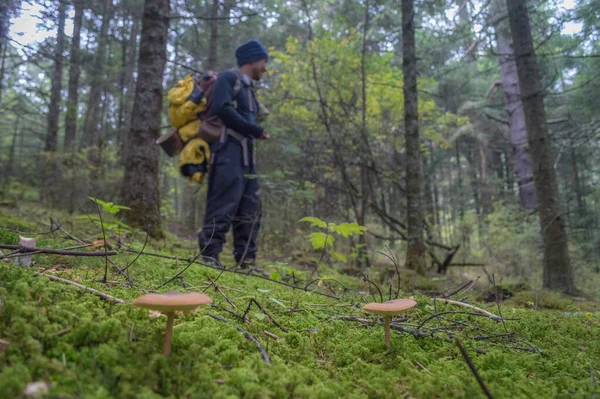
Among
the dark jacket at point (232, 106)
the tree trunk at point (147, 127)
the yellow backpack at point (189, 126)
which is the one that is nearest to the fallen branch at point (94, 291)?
the yellow backpack at point (189, 126)

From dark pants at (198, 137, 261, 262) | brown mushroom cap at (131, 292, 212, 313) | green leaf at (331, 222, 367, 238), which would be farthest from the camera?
dark pants at (198, 137, 261, 262)

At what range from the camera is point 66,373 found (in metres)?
0.92

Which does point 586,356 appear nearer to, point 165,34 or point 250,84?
point 250,84

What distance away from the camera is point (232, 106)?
4.34 meters

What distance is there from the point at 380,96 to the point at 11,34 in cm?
886

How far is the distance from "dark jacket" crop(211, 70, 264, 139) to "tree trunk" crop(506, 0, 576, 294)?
14.0 feet

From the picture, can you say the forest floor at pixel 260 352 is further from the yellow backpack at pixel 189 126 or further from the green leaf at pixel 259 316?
the yellow backpack at pixel 189 126

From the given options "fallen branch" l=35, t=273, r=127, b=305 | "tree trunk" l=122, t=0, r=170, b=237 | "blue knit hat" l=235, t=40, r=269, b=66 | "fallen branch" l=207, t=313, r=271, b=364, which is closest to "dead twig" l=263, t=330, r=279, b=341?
"fallen branch" l=207, t=313, r=271, b=364

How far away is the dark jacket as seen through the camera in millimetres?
4281

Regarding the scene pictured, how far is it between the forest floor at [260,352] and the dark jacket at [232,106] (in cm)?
259

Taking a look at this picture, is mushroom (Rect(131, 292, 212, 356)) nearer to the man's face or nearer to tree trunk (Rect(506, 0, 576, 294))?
the man's face

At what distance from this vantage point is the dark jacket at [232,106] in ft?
14.0

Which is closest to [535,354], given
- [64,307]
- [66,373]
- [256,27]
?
[66,373]

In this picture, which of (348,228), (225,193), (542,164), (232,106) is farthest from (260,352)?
(542,164)
